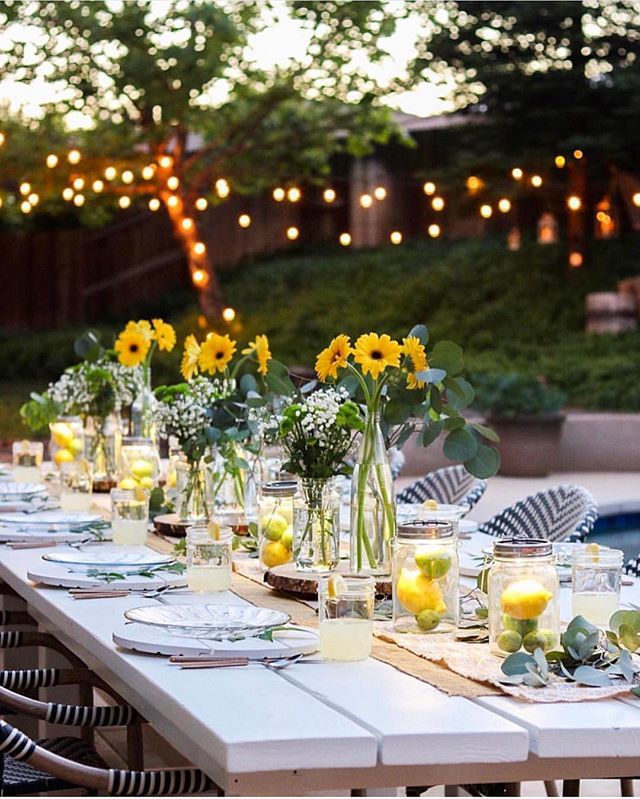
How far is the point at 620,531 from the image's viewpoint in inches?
298

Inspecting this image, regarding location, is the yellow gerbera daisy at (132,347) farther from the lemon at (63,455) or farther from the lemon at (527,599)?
the lemon at (527,599)

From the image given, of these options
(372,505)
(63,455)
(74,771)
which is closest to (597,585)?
(372,505)

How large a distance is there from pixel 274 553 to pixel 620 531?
5.07m

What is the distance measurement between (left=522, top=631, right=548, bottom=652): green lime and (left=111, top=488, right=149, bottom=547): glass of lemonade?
1341mm

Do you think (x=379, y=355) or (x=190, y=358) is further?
(x=190, y=358)

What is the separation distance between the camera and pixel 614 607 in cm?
228

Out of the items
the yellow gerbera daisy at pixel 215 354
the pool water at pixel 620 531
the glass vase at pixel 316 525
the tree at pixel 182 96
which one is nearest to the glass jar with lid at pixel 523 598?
the glass vase at pixel 316 525

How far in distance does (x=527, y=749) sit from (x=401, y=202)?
14.6 m

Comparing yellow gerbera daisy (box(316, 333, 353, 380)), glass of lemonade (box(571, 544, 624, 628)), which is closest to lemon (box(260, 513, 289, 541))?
yellow gerbera daisy (box(316, 333, 353, 380))

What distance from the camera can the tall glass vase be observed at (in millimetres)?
2588

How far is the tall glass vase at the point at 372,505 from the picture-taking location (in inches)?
102

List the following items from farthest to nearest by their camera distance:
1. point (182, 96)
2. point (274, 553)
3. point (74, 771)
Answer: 1. point (182, 96)
2. point (274, 553)
3. point (74, 771)

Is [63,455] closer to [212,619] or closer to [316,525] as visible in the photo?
[316,525]

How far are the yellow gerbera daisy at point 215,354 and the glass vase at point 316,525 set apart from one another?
77 centimetres
